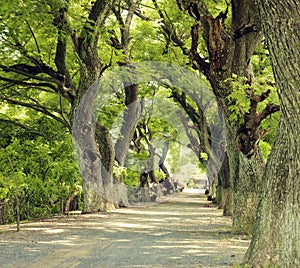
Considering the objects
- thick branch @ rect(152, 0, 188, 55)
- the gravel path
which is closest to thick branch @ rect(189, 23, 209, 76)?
the gravel path

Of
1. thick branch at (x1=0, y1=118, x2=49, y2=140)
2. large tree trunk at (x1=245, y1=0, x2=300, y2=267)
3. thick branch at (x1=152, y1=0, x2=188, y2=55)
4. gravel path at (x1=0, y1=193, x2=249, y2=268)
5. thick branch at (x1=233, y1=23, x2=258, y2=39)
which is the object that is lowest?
gravel path at (x1=0, y1=193, x2=249, y2=268)

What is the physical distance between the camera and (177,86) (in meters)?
27.0

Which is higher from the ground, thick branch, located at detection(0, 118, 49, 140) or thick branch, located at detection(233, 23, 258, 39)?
thick branch, located at detection(233, 23, 258, 39)

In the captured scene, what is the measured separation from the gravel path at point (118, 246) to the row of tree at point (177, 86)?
135 centimetres

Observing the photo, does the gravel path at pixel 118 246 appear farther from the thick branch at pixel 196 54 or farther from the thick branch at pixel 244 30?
the thick branch at pixel 244 30

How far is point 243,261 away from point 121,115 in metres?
18.9

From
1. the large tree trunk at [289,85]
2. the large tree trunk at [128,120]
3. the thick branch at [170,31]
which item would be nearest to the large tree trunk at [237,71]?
the large tree trunk at [289,85]

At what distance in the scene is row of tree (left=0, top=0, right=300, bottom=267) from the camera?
7254 mm

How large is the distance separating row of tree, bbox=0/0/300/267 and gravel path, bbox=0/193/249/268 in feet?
4.41

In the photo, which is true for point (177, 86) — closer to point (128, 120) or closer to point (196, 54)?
point (128, 120)

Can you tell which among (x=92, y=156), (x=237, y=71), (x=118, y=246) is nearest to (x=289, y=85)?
(x=118, y=246)

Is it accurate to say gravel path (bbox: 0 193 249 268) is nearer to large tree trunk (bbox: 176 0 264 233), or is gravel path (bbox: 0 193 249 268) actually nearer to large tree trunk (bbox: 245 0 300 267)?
large tree trunk (bbox: 176 0 264 233)

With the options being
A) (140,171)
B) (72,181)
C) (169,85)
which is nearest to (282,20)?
(72,181)

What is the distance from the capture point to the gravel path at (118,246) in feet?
32.2
